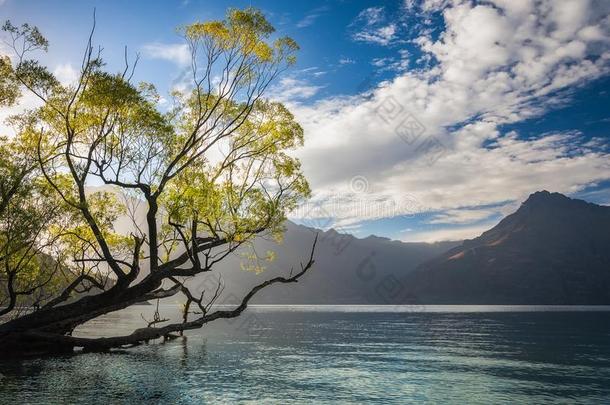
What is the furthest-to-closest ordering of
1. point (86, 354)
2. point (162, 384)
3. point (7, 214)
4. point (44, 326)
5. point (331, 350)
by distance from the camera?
point (331, 350), point (86, 354), point (44, 326), point (7, 214), point (162, 384)

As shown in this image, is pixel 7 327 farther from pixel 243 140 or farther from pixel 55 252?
pixel 243 140

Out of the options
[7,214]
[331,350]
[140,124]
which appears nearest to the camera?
[7,214]

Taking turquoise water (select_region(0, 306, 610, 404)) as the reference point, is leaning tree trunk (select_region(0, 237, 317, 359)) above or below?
above

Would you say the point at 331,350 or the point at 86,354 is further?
the point at 331,350

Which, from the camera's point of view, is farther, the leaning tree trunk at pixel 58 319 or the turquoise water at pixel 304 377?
the leaning tree trunk at pixel 58 319

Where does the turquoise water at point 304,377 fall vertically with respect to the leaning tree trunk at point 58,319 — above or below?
below

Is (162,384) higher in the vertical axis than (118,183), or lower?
lower

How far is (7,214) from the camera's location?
1150 inches

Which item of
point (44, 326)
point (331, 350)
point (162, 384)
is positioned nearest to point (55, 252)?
point (44, 326)

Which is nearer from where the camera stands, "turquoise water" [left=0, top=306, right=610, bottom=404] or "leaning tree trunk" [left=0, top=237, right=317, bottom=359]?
"turquoise water" [left=0, top=306, right=610, bottom=404]

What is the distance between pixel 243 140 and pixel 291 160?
4.62 meters

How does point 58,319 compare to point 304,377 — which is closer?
point 304,377

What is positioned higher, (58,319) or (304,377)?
(58,319)

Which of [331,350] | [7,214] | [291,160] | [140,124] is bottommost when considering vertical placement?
[331,350]
